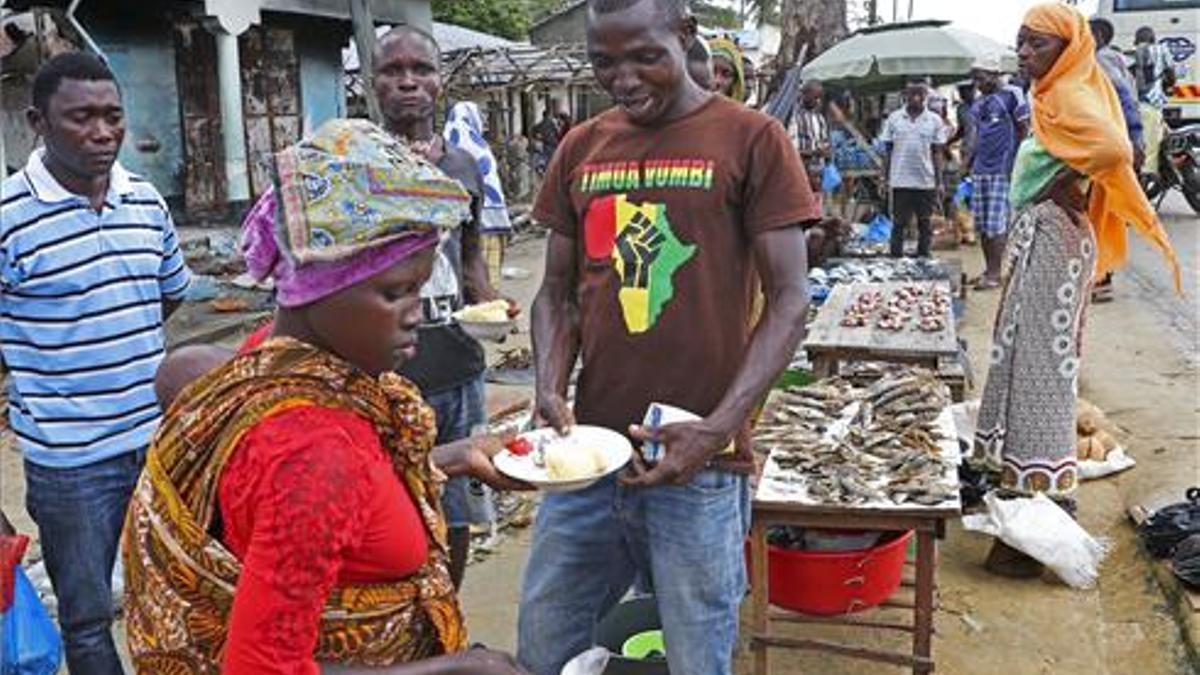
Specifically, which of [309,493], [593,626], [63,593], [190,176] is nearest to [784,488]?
[593,626]

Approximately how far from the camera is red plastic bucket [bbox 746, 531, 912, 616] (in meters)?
3.51

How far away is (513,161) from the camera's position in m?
18.6

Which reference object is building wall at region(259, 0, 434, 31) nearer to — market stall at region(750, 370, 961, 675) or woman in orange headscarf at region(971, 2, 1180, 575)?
woman in orange headscarf at region(971, 2, 1180, 575)

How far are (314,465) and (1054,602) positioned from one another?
3779 millimetres

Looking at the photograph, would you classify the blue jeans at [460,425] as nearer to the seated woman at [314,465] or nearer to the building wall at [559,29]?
the seated woman at [314,465]

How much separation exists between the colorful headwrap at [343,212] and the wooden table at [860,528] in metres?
2.03

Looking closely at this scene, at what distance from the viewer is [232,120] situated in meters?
11.2

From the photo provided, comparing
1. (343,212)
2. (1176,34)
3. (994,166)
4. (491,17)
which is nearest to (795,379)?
(343,212)

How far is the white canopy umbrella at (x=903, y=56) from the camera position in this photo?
1346cm

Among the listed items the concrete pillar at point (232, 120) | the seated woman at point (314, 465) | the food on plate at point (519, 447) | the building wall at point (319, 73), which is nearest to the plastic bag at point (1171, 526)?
the food on plate at point (519, 447)

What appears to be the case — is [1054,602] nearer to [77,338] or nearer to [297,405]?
[77,338]

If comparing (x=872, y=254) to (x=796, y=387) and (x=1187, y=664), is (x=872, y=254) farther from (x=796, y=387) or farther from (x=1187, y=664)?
(x=1187, y=664)

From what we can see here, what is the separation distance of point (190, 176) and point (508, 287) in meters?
4.12

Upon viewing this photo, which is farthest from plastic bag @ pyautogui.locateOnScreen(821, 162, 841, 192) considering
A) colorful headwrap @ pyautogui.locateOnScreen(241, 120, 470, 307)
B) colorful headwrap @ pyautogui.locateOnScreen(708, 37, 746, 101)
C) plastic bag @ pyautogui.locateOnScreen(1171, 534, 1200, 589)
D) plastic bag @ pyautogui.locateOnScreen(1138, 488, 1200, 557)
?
colorful headwrap @ pyautogui.locateOnScreen(241, 120, 470, 307)
